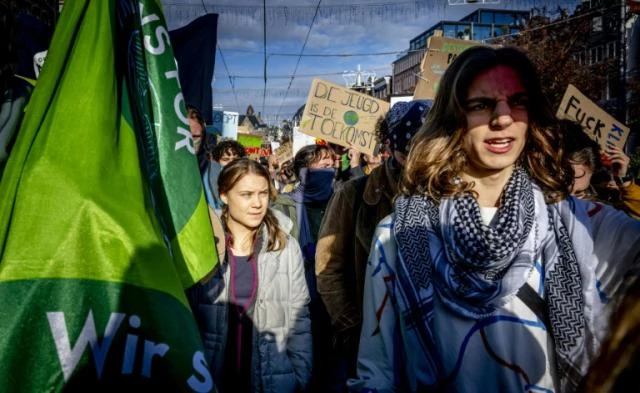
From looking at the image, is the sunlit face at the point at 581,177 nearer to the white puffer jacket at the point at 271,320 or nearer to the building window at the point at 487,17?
the white puffer jacket at the point at 271,320

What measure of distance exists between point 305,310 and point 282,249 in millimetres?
386

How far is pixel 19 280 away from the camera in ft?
4.09

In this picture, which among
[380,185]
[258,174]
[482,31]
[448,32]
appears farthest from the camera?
[482,31]

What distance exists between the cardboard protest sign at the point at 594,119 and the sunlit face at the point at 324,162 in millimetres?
2442

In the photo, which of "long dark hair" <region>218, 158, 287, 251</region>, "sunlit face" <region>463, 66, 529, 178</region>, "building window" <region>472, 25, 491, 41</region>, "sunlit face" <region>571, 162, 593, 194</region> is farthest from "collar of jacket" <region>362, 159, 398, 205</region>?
"building window" <region>472, 25, 491, 41</region>

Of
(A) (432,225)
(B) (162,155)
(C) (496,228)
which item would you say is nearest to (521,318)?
(C) (496,228)

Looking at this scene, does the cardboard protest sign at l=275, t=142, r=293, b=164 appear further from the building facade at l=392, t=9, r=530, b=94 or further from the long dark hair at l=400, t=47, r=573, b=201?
the building facade at l=392, t=9, r=530, b=94

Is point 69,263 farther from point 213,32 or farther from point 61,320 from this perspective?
point 213,32

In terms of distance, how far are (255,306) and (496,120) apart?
185 centimetres

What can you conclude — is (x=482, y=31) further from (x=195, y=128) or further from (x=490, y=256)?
(x=490, y=256)

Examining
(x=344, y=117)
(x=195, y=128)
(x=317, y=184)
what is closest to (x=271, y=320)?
(x=195, y=128)

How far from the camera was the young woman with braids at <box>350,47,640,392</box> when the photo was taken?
1.68 meters

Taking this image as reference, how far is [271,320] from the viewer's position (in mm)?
3254

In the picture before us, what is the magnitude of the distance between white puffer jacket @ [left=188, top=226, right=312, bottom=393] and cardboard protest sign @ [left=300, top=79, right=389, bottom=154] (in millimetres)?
4001
